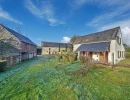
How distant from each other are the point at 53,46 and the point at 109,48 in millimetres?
41705

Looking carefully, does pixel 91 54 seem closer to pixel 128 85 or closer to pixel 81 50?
pixel 81 50

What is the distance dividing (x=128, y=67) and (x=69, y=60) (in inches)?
486

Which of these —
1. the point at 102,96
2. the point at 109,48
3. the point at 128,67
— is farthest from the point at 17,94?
the point at 109,48

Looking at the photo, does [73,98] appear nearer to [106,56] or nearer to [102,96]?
[102,96]

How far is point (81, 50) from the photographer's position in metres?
28.4

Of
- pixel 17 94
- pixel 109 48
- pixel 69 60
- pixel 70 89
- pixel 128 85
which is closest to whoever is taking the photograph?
pixel 17 94

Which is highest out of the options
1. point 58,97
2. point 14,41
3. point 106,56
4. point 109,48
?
point 14,41

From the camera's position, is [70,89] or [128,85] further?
[128,85]

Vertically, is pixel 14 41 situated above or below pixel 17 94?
above

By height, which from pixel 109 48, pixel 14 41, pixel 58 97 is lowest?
pixel 58 97

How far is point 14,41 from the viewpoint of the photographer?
25562mm

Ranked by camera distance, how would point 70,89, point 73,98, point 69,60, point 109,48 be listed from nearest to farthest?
point 73,98, point 70,89, point 109,48, point 69,60

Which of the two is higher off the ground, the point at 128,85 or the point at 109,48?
the point at 109,48

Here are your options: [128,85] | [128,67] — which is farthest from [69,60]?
[128,85]
